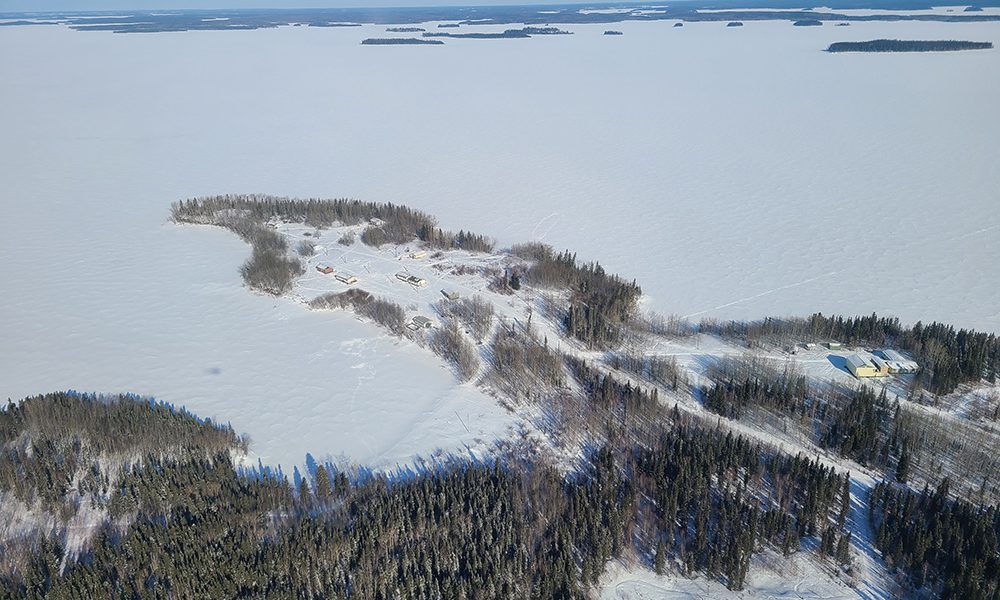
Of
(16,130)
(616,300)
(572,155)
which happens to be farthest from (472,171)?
(16,130)

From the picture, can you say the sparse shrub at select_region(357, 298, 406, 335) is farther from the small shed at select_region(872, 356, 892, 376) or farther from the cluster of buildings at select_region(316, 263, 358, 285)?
the small shed at select_region(872, 356, 892, 376)

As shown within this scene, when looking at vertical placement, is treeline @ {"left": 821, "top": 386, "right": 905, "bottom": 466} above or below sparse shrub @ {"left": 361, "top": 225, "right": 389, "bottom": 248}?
below

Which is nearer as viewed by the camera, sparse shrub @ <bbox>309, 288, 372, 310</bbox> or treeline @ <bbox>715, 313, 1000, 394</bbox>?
treeline @ <bbox>715, 313, 1000, 394</bbox>

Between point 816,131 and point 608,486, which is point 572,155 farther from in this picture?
point 608,486

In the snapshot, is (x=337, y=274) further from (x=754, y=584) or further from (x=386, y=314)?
(x=754, y=584)

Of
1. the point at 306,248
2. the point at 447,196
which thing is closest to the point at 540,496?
the point at 306,248

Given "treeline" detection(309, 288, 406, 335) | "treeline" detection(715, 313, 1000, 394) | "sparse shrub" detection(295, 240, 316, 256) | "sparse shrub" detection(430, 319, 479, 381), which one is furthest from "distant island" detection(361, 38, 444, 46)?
"treeline" detection(715, 313, 1000, 394)
